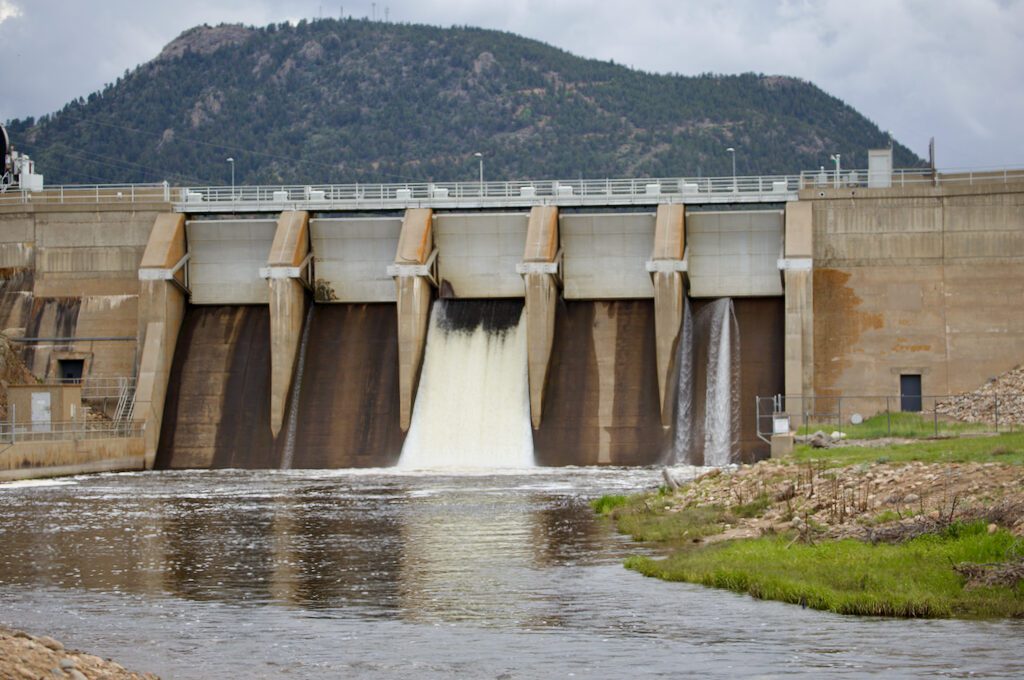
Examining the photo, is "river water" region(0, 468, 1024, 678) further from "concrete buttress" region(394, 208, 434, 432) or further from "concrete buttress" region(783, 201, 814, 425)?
"concrete buttress" region(394, 208, 434, 432)

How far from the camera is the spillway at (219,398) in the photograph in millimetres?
53344

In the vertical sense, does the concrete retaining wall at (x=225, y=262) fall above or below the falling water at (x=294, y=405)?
above

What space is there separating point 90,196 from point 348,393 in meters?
15.8

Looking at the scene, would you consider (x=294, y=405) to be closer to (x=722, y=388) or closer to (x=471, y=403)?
(x=471, y=403)

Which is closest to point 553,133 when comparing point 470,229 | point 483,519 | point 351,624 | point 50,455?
point 470,229

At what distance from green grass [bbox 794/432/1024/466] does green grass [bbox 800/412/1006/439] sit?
329cm

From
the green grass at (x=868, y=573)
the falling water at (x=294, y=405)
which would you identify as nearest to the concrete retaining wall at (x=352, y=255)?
the falling water at (x=294, y=405)

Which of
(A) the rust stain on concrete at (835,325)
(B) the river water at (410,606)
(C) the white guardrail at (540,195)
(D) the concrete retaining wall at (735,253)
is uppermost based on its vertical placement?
(C) the white guardrail at (540,195)

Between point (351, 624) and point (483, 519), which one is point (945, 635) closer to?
point (351, 624)

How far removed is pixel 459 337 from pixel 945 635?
38819 millimetres

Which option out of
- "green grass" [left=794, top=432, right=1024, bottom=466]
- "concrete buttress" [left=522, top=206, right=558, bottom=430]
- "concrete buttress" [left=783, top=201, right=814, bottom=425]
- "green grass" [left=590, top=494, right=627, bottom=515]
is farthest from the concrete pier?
"green grass" [left=590, top=494, right=627, bottom=515]

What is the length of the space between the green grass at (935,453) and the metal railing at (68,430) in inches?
916

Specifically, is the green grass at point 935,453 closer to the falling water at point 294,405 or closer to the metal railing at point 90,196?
the falling water at point 294,405

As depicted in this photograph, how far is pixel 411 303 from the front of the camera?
53656 mm
